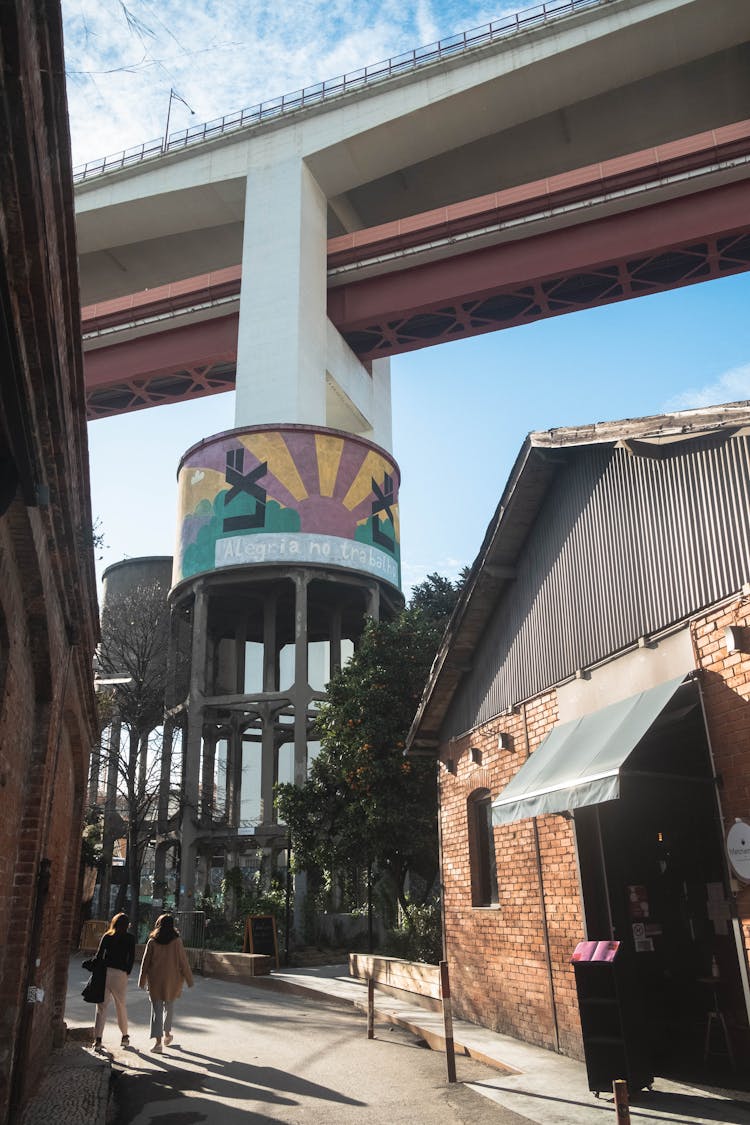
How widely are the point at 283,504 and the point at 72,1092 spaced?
19507mm

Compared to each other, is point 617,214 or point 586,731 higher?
point 617,214

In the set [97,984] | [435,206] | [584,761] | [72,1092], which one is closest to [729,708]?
[584,761]

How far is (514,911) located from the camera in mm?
10273

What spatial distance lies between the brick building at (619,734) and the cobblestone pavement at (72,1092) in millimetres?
4007

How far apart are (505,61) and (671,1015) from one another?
98.9ft

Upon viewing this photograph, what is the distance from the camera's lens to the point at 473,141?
111 ft

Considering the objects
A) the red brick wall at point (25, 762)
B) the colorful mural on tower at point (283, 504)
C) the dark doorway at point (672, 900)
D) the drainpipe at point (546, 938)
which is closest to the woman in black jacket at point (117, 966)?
the red brick wall at point (25, 762)

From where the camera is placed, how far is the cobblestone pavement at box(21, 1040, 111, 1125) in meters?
6.73

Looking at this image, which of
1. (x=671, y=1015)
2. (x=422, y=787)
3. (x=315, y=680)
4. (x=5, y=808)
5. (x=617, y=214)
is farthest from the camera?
(x=315, y=680)

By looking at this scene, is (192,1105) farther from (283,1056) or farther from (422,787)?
(422,787)

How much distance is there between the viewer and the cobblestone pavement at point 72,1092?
673 cm

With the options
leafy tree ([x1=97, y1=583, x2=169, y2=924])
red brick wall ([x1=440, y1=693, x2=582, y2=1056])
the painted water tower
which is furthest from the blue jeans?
leafy tree ([x1=97, y1=583, x2=169, y2=924])

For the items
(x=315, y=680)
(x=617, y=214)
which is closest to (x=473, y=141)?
(x=617, y=214)

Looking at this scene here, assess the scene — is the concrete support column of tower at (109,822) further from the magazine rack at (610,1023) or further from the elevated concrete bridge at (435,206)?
the magazine rack at (610,1023)
